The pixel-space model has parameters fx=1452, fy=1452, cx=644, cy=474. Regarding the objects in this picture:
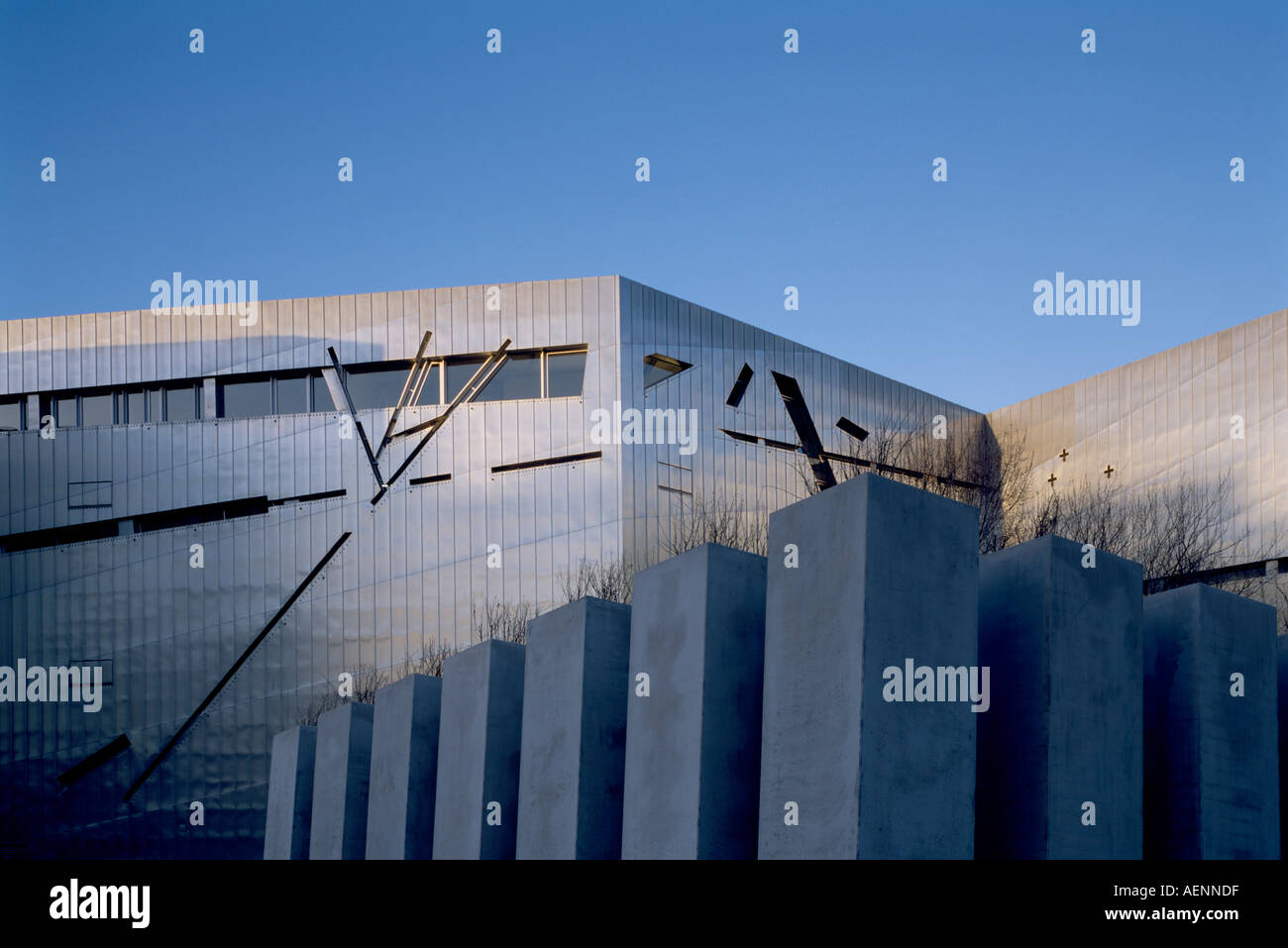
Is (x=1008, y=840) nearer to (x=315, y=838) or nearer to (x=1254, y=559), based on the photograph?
(x=315, y=838)

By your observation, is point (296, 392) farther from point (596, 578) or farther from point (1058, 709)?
point (1058, 709)

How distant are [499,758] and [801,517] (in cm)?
758

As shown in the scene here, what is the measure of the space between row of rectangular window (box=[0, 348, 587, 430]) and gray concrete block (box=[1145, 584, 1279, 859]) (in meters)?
20.9

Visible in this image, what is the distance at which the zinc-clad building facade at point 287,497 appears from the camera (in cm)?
3334

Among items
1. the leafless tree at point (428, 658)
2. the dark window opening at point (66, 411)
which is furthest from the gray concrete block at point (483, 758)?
the dark window opening at point (66, 411)

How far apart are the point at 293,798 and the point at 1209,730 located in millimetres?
16975

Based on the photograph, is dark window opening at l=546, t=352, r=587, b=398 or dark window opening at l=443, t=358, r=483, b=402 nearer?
dark window opening at l=546, t=352, r=587, b=398

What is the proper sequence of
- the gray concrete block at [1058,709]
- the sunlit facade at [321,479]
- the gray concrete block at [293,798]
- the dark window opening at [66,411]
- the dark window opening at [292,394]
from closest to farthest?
the gray concrete block at [1058,709] < the gray concrete block at [293,798] < the sunlit facade at [321,479] < the dark window opening at [292,394] < the dark window opening at [66,411]

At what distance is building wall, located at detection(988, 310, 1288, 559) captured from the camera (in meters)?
30.9

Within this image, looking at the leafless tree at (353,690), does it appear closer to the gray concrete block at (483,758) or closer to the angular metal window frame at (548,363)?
the angular metal window frame at (548,363)

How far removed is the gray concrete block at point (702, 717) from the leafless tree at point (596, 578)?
57.3 feet

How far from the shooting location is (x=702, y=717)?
12883 millimetres

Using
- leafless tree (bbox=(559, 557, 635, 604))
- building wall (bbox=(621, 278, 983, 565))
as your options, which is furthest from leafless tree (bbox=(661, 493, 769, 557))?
leafless tree (bbox=(559, 557, 635, 604))

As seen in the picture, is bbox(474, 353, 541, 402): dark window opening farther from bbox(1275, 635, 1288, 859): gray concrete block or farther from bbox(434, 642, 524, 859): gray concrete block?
bbox(1275, 635, 1288, 859): gray concrete block
